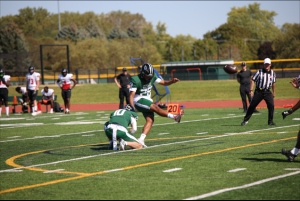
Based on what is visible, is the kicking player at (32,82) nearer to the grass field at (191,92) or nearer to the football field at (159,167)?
the football field at (159,167)

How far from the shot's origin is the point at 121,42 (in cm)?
7788

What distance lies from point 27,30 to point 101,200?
347 ft

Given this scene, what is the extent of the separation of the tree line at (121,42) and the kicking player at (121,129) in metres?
38.4

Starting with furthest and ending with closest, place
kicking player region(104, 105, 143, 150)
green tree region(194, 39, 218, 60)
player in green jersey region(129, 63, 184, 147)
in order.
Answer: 1. green tree region(194, 39, 218, 60)
2. player in green jersey region(129, 63, 184, 147)
3. kicking player region(104, 105, 143, 150)

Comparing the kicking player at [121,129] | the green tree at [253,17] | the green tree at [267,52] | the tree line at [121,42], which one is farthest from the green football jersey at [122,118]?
the green tree at [253,17]

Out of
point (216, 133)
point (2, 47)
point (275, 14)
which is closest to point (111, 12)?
point (275, 14)

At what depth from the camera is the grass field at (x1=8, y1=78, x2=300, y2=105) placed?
31.4 metres

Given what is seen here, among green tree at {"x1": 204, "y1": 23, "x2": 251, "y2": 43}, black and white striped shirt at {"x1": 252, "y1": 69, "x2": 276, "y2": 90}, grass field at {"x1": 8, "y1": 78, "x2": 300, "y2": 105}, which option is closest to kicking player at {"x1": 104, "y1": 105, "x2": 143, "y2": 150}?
black and white striped shirt at {"x1": 252, "y1": 69, "x2": 276, "y2": 90}

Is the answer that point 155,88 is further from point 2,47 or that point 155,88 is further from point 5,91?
point 2,47

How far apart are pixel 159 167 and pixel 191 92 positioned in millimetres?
28213

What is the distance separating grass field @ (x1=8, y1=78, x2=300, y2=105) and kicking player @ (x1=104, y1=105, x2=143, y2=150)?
2203cm

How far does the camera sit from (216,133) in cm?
1011

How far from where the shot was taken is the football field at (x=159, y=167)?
182 inches

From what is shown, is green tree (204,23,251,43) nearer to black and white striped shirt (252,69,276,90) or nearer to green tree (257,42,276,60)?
green tree (257,42,276,60)
